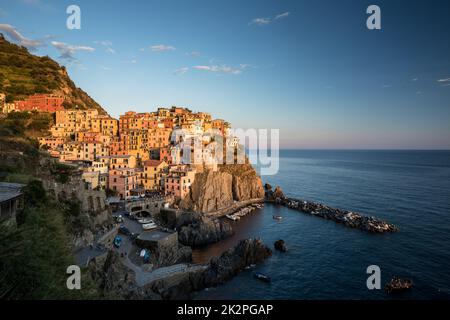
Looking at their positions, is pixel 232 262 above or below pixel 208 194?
below

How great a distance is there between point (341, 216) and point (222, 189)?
24.1 meters

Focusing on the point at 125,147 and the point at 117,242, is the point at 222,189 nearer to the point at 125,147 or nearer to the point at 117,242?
the point at 125,147

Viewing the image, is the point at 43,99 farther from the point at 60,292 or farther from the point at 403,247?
the point at 403,247

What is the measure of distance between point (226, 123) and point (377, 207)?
53.4 metres

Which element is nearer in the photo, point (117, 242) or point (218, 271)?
point (218, 271)

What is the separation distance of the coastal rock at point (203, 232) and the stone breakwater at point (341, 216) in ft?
66.4

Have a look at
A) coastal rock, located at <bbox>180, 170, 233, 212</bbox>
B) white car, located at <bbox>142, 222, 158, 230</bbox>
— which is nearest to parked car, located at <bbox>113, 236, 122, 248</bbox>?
white car, located at <bbox>142, 222, 158, 230</bbox>

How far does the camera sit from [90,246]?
26.1 m

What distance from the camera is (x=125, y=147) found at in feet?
203

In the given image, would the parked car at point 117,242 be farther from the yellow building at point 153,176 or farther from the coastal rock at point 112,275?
the yellow building at point 153,176

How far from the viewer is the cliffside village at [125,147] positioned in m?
49.2

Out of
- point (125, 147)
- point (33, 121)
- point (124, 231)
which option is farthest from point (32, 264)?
point (33, 121)

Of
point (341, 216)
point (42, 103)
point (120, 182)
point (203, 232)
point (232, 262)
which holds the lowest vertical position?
point (232, 262)
